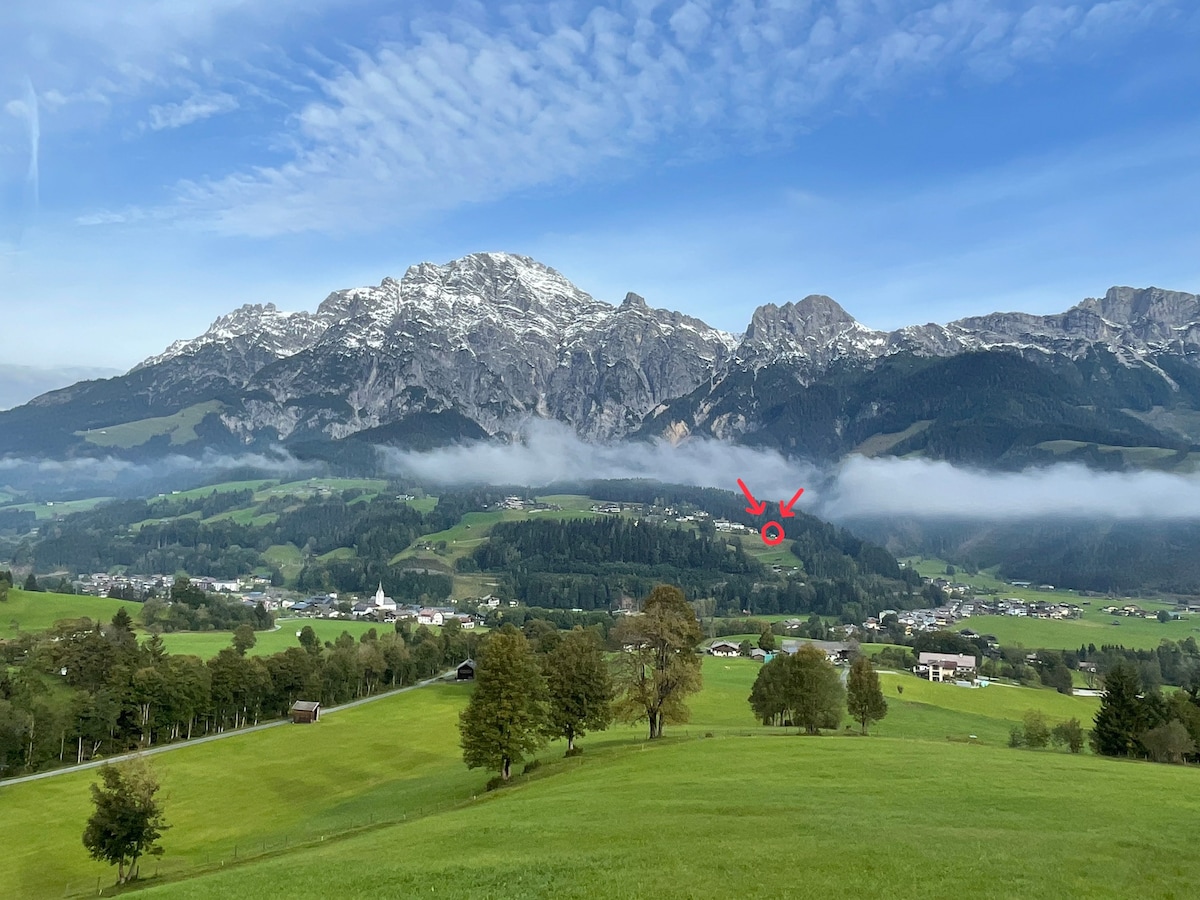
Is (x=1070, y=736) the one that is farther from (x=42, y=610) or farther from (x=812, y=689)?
(x=42, y=610)

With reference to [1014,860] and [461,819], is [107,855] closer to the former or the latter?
[461,819]

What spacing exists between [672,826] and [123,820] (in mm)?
37958

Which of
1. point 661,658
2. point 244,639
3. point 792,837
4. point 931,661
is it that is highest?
point 792,837

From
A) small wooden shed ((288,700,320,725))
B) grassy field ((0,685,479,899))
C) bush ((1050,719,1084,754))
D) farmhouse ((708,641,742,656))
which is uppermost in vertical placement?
bush ((1050,719,1084,754))

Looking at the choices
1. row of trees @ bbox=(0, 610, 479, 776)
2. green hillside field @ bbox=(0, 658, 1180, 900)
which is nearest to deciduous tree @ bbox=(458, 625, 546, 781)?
green hillside field @ bbox=(0, 658, 1180, 900)

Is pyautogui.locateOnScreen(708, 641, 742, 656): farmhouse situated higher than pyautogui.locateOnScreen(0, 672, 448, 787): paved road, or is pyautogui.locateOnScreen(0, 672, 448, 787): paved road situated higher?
pyautogui.locateOnScreen(0, 672, 448, 787): paved road

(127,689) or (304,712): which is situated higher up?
(127,689)

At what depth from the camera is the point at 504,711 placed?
63.6 meters

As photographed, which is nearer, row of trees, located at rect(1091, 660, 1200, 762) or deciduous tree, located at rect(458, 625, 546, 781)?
deciduous tree, located at rect(458, 625, 546, 781)

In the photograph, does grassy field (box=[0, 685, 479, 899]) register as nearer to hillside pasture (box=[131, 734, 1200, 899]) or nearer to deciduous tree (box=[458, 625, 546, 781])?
deciduous tree (box=[458, 625, 546, 781])

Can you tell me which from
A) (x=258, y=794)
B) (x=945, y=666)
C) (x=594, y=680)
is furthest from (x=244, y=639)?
(x=945, y=666)

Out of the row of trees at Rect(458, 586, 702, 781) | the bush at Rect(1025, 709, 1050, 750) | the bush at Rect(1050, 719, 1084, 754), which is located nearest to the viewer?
the row of trees at Rect(458, 586, 702, 781)

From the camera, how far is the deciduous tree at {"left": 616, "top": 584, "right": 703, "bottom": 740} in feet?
229

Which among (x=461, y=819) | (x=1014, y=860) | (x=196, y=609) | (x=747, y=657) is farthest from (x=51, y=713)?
(x=747, y=657)
